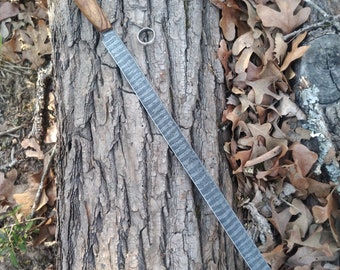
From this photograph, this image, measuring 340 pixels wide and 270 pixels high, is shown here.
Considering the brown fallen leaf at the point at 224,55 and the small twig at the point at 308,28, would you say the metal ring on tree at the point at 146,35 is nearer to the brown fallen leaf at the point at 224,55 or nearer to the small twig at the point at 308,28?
the brown fallen leaf at the point at 224,55

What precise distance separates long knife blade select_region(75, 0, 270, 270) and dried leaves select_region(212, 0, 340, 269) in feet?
0.39

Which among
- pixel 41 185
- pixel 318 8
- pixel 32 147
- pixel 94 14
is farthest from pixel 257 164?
pixel 32 147

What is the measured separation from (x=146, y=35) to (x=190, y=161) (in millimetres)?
682

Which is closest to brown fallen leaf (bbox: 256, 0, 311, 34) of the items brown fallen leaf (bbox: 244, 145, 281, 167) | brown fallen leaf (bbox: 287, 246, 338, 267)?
brown fallen leaf (bbox: 244, 145, 281, 167)

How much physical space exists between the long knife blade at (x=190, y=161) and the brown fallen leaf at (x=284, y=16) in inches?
28.4

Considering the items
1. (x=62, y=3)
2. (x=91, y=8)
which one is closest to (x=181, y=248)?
(x=91, y=8)

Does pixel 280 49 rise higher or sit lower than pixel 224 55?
lower

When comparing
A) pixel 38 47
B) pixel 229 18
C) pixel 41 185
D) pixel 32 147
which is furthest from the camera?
pixel 38 47

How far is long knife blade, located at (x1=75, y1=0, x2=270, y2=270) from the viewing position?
2098mm

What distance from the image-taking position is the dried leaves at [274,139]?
7.01 feet

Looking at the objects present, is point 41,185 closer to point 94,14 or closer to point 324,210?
point 94,14

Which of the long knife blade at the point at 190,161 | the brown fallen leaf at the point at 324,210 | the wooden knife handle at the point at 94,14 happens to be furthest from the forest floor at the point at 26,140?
the brown fallen leaf at the point at 324,210

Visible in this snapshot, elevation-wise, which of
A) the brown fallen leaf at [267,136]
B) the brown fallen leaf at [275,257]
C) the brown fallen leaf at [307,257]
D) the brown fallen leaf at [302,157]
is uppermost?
the brown fallen leaf at [267,136]

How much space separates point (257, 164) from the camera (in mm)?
2229
